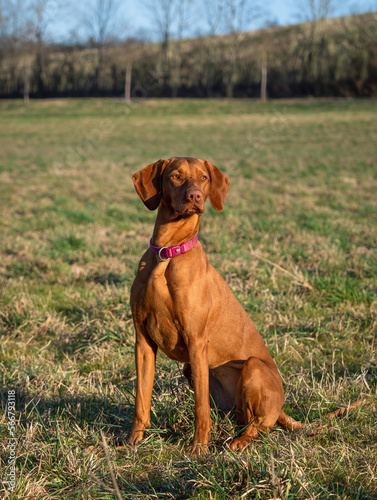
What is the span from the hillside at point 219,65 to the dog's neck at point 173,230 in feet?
137

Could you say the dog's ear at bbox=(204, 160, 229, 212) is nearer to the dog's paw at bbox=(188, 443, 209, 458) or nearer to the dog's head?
the dog's head

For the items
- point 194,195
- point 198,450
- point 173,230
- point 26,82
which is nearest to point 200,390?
point 198,450

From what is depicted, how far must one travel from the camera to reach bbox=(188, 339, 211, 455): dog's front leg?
7.84 feet

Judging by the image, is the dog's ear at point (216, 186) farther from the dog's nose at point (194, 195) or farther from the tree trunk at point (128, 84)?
the tree trunk at point (128, 84)

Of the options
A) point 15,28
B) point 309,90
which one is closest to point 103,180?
point 309,90

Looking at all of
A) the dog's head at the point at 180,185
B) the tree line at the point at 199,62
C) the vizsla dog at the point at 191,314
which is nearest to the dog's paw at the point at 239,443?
the vizsla dog at the point at 191,314

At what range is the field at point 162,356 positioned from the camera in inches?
86.9

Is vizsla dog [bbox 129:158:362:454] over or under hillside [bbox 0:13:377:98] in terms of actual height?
under

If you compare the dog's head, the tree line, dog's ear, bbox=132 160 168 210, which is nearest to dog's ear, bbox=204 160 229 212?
the dog's head

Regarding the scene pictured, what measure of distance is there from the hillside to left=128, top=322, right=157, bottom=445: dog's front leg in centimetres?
4190

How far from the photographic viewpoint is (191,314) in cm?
234

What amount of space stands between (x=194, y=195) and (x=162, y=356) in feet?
5.83

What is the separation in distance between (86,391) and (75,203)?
20.4 ft

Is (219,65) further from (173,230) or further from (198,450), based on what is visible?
(198,450)
